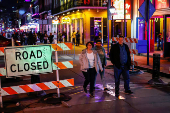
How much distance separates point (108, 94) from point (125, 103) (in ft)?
3.66

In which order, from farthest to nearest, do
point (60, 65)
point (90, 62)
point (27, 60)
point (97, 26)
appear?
point (97, 26) < point (90, 62) < point (60, 65) < point (27, 60)

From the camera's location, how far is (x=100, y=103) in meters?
7.01

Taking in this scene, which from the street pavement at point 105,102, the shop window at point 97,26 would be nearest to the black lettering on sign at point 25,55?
the street pavement at point 105,102

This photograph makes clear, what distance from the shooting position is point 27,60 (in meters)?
6.71

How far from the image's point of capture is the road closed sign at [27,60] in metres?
6.58

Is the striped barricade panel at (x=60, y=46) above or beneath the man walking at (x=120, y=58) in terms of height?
above

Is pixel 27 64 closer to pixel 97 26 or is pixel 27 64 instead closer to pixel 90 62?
pixel 90 62

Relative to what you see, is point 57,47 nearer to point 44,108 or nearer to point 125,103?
point 44,108

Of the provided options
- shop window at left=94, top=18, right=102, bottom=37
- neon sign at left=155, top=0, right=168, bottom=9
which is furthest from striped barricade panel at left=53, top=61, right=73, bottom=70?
shop window at left=94, top=18, right=102, bottom=37

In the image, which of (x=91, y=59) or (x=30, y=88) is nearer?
(x=30, y=88)

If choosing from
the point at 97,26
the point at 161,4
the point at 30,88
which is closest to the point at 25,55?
the point at 30,88

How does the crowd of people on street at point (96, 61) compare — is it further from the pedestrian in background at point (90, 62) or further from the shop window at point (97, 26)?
the shop window at point (97, 26)

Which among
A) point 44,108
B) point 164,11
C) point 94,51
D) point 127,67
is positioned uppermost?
point 164,11

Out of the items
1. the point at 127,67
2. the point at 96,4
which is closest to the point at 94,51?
the point at 127,67
